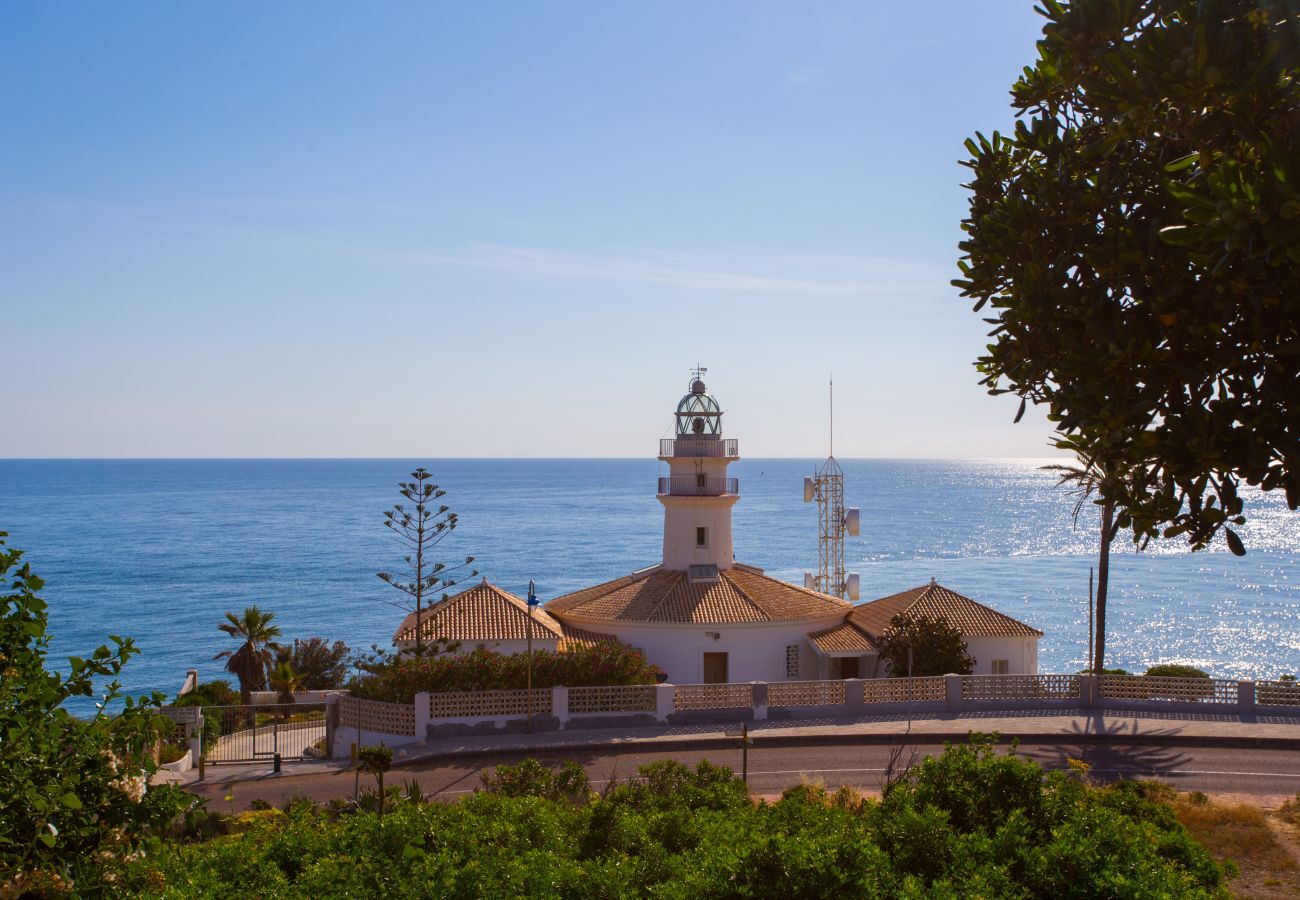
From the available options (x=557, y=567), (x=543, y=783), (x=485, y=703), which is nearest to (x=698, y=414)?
(x=485, y=703)

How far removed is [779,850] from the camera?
8242 mm

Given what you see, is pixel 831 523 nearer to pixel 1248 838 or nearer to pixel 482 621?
pixel 482 621

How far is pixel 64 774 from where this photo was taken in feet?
19.1

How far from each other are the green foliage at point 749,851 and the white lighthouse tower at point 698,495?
885 inches

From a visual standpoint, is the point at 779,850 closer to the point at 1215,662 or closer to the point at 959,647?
the point at 959,647

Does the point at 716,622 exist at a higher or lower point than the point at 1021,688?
higher

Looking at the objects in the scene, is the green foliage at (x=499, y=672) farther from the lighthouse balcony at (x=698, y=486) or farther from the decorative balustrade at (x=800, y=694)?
the lighthouse balcony at (x=698, y=486)

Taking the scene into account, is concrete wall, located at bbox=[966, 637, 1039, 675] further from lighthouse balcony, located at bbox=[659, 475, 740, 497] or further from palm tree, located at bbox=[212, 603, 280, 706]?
palm tree, located at bbox=[212, 603, 280, 706]

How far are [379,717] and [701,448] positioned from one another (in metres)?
15.1

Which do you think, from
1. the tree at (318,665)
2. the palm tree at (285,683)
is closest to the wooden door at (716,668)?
the palm tree at (285,683)

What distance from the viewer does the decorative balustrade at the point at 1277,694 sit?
81.6 ft

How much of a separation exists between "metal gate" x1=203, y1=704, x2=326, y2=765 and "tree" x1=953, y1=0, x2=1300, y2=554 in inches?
808

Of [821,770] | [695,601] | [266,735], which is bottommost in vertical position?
[266,735]

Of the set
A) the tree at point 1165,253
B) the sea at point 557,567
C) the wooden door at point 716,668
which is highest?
the tree at point 1165,253
